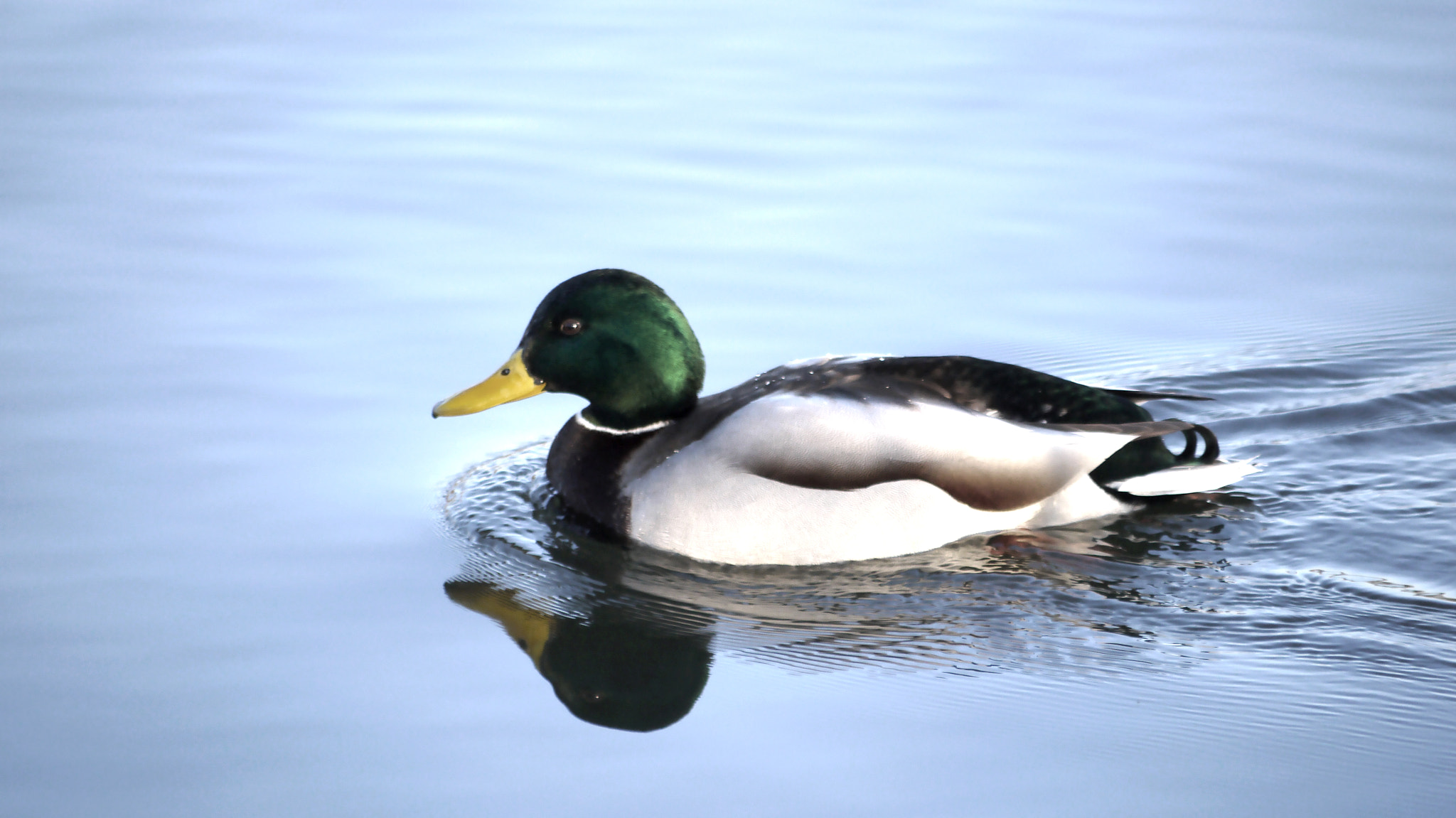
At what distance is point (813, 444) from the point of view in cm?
623

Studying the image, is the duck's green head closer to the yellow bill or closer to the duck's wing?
the yellow bill

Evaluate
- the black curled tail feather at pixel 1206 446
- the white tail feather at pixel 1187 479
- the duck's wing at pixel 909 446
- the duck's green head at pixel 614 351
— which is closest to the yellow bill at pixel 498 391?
the duck's green head at pixel 614 351

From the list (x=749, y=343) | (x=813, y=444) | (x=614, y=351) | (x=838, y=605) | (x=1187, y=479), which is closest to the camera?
(x=838, y=605)

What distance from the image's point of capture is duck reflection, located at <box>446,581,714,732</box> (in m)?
5.36

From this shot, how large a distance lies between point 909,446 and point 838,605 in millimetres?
714

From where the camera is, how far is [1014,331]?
8500 mm

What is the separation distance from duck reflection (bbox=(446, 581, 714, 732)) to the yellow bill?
818 millimetres

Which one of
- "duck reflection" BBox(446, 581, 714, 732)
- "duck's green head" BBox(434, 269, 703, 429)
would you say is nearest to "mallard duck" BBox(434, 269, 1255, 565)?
"duck's green head" BBox(434, 269, 703, 429)

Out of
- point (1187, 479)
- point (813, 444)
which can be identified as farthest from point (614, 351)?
point (1187, 479)

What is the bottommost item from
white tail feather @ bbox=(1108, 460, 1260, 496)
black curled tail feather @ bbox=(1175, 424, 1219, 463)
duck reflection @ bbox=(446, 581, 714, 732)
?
duck reflection @ bbox=(446, 581, 714, 732)

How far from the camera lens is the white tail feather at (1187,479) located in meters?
6.56

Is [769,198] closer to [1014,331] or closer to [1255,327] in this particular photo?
[1014,331]

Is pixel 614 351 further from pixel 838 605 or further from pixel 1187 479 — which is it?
pixel 1187 479

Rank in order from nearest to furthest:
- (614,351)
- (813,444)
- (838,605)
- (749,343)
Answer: (838,605) < (813,444) < (614,351) < (749,343)
